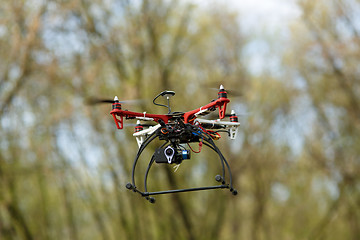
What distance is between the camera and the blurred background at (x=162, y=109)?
16.5 metres

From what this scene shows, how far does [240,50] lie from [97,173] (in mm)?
9680

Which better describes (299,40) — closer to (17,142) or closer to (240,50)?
(240,50)

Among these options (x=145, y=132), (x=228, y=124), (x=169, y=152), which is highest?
(x=145, y=132)

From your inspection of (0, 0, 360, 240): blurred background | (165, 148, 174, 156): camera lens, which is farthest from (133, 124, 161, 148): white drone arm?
(0, 0, 360, 240): blurred background

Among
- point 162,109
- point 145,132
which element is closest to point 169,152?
point 145,132

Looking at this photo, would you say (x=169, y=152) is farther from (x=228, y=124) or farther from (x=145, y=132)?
(x=228, y=124)

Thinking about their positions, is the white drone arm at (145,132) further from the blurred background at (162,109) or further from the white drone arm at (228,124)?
the blurred background at (162,109)

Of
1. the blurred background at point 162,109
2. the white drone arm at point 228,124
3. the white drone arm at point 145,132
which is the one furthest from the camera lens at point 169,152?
the blurred background at point 162,109

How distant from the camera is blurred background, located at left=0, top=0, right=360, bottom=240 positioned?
1652cm

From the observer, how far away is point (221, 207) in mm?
20109

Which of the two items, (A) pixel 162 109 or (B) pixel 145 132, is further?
(A) pixel 162 109

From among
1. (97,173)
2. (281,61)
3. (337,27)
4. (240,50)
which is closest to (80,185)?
(97,173)

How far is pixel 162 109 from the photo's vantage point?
17281mm

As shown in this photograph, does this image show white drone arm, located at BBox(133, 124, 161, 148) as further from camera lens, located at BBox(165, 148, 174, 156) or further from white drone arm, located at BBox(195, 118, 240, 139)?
white drone arm, located at BBox(195, 118, 240, 139)
